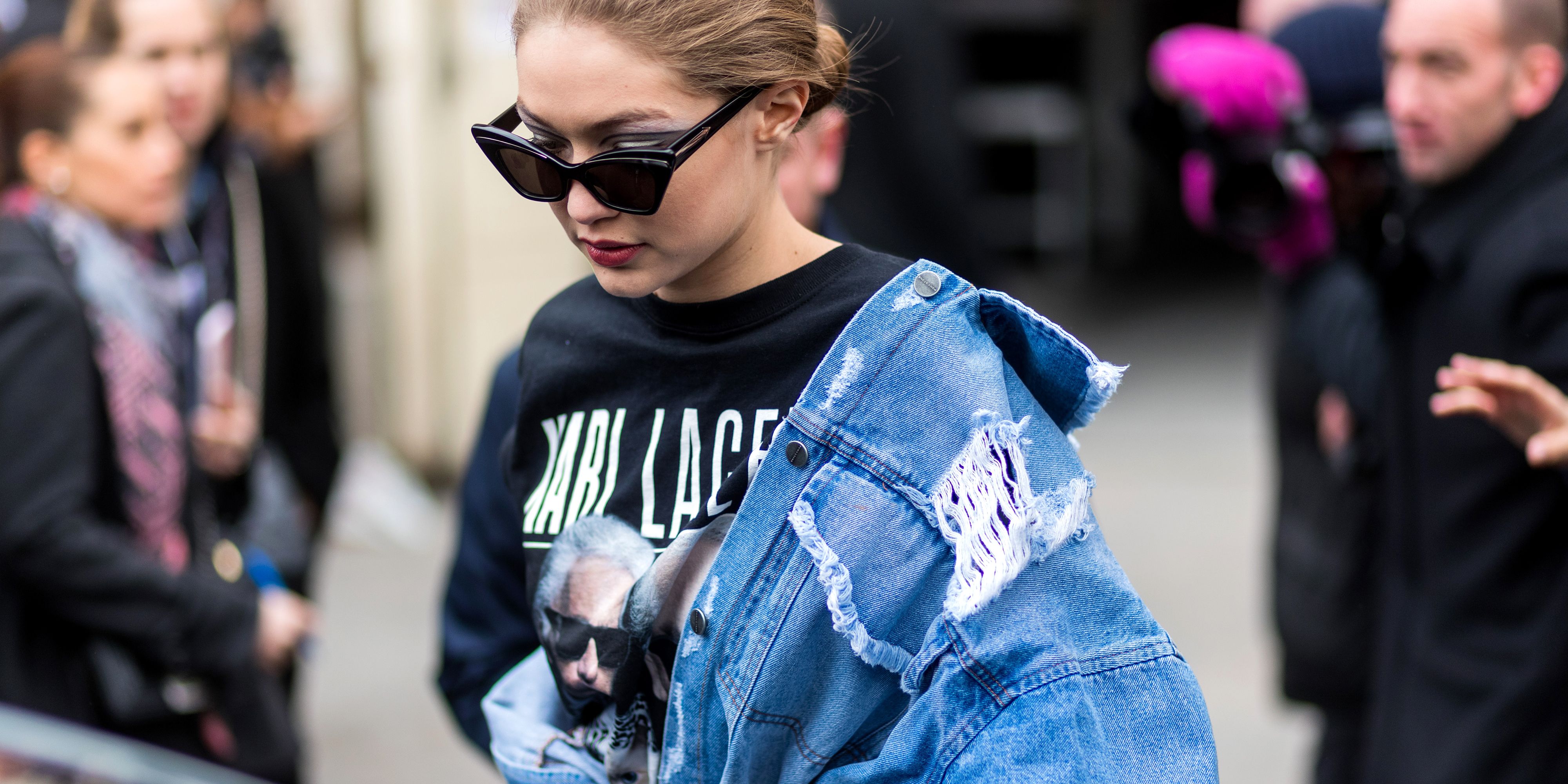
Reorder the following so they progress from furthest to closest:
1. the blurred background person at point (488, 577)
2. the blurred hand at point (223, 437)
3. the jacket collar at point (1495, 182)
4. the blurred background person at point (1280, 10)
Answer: the blurred background person at point (1280, 10)
the blurred hand at point (223, 437)
the jacket collar at point (1495, 182)
the blurred background person at point (488, 577)

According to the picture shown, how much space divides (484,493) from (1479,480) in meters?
1.55

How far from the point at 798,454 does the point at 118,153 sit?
1966 millimetres

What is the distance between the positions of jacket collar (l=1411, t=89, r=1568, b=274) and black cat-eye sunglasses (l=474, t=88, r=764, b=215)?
1.68m

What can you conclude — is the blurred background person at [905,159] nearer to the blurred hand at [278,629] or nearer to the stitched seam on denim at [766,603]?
the blurred hand at [278,629]

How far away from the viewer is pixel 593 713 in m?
1.48

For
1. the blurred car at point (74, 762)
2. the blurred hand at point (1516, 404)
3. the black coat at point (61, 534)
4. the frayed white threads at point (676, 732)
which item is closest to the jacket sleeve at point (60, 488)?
the black coat at point (61, 534)

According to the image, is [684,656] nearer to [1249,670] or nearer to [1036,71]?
[1249,670]

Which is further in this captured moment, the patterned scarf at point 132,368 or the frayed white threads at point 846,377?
the patterned scarf at point 132,368

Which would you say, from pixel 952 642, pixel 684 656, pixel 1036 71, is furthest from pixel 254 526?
pixel 1036 71

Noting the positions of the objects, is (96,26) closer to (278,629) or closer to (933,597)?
(278,629)

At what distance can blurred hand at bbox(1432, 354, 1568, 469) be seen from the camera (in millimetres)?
2129

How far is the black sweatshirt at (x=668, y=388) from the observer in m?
1.34

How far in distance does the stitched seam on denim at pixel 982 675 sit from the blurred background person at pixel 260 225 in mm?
2313

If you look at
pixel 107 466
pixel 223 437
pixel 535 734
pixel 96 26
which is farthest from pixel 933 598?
pixel 96 26
